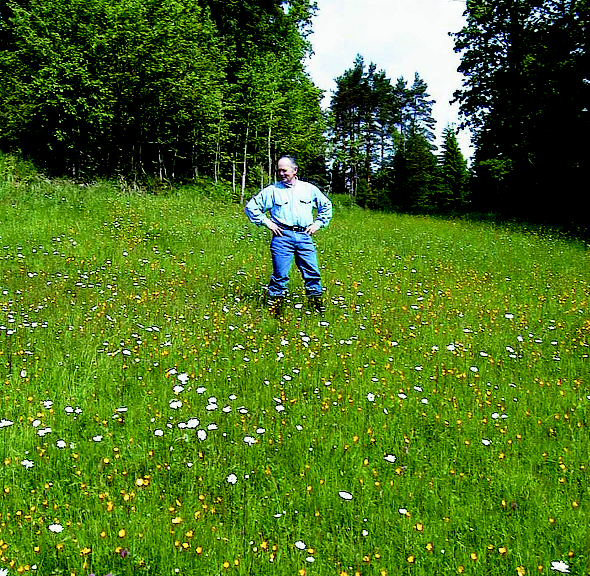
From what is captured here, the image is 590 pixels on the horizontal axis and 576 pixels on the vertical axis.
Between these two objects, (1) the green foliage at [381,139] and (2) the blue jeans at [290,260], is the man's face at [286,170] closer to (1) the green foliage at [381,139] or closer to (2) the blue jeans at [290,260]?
(2) the blue jeans at [290,260]

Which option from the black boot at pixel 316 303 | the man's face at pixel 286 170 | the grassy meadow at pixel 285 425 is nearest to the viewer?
the grassy meadow at pixel 285 425

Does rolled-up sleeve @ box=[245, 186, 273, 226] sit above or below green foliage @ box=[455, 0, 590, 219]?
below

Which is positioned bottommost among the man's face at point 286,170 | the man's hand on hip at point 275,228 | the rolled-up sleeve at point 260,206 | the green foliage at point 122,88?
the man's hand on hip at point 275,228

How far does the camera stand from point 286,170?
24.3 feet

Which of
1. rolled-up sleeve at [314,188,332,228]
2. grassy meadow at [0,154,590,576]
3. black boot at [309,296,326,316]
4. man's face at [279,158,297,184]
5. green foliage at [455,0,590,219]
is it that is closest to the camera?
grassy meadow at [0,154,590,576]

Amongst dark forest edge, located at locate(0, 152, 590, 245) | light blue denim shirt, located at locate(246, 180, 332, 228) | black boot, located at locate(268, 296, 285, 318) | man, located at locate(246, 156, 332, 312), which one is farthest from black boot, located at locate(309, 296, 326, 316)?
dark forest edge, located at locate(0, 152, 590, 245)

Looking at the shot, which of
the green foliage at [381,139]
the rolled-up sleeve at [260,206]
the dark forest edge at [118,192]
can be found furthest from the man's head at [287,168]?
the green foliage at [381,139]

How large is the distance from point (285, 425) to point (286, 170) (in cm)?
374

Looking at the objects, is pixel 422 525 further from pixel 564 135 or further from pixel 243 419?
pixel 564 135

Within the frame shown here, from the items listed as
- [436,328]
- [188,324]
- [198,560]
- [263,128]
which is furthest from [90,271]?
[263,128]

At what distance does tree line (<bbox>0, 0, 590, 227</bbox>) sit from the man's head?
428 inches

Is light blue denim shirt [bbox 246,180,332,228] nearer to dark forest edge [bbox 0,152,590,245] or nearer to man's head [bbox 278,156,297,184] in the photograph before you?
man's head [bbox 278,156,297,184]

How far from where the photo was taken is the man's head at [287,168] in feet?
24.3

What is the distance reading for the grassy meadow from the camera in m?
3.25
